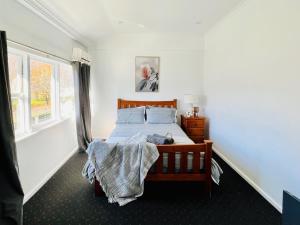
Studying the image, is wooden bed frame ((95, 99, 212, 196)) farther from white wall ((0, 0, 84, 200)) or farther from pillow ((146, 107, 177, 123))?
pillow ((146, 107, 177, 123))

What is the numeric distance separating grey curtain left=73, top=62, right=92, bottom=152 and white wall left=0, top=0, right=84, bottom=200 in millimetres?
315

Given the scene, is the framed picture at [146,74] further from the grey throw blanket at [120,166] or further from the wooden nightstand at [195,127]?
the grey throw blanket at [120,166]

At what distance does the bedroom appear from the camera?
7.27 feet

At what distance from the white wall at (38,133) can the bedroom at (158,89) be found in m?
0.02

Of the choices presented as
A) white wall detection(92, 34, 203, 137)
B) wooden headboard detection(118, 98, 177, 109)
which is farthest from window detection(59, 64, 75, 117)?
wooden headboard detection(118, 98, 177, 109)

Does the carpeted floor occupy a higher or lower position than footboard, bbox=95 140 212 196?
lower

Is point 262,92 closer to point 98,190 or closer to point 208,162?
point 208,162

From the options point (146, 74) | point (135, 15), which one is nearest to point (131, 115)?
point (146, 74)

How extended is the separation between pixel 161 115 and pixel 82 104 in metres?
1.58

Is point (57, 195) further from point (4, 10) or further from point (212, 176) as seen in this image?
point (4, 10)

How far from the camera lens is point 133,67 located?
5004mm

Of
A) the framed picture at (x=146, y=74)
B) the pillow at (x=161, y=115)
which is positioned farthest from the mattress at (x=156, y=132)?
the framed picture at (x=146, y=74)

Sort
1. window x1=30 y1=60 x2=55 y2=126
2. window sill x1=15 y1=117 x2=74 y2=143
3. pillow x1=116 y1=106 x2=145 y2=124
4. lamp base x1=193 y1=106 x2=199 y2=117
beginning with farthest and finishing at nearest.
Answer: lamp base x1=193 y1=106 x2=199 y2=117
pillow x1=116 y1=106 x2=145 y2=124
window x1=30 y1=60 x2=55 y2=126
window sill x1=15 y1=117 x2=74 y2=143

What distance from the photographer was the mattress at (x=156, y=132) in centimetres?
270
